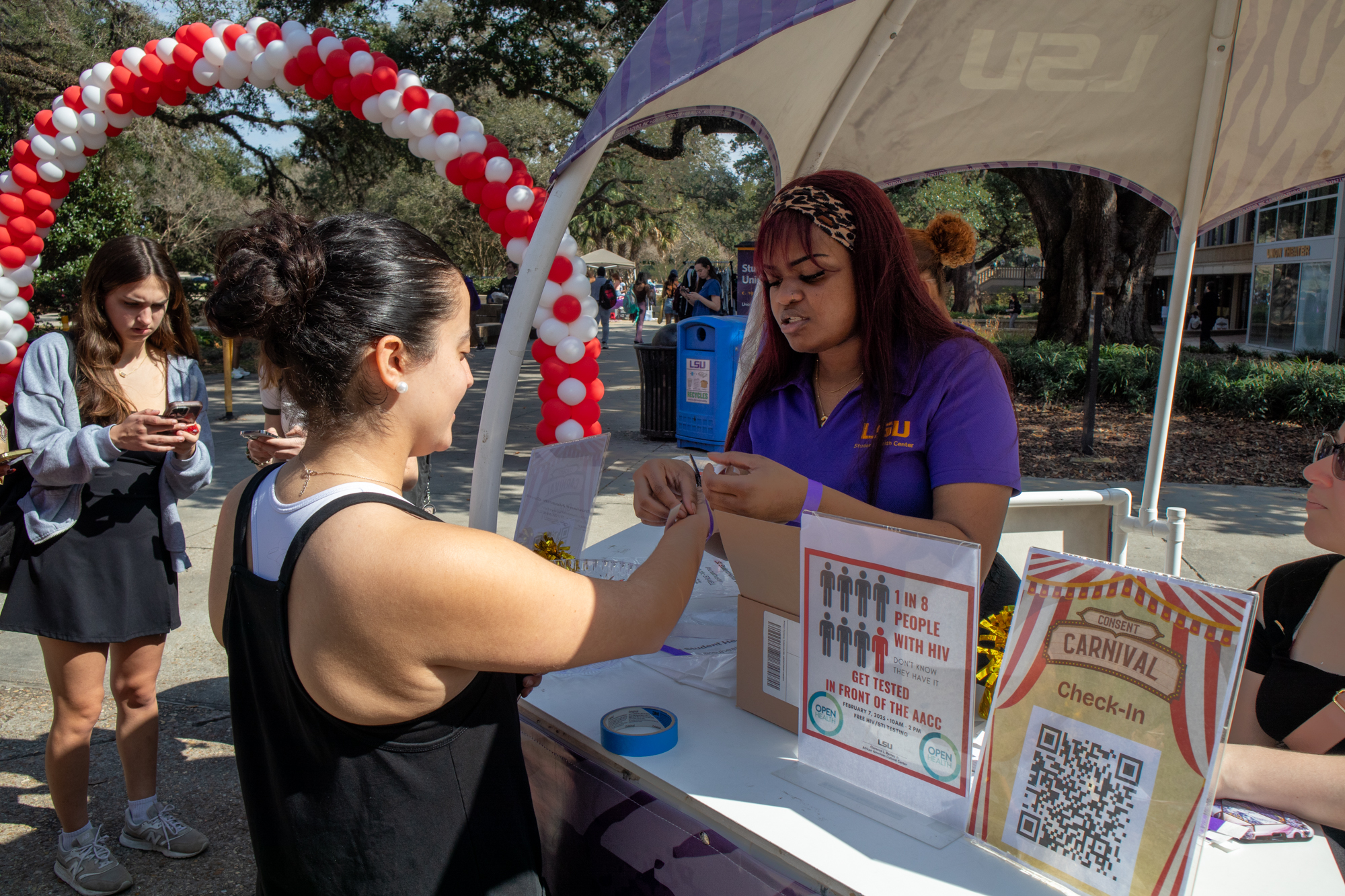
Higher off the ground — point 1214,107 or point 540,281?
point 1214,107

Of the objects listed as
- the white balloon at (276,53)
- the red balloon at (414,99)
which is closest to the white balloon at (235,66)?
the white balloon at (276,53)

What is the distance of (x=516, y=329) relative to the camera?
2240 millimetres

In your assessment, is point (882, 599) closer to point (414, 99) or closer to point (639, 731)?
point (639, 731)

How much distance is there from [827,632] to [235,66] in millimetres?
4189

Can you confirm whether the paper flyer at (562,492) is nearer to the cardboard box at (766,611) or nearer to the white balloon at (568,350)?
the cardboard box at (766,611)

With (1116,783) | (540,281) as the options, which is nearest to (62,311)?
(540,281)

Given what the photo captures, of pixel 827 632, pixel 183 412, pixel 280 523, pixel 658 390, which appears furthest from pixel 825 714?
pixel 658 390

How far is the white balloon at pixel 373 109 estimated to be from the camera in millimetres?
3781

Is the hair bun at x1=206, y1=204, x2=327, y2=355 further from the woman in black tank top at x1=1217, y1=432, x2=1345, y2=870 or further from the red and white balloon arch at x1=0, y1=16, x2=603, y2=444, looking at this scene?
the red and white balloon arch at x1=0, y1=16, x2=603, y2=444

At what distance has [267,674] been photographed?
1117 mm

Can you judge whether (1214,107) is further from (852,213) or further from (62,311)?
(62,311)

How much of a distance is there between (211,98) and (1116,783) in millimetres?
15985

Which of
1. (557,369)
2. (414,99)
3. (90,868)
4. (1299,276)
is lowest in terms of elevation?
(90,868)

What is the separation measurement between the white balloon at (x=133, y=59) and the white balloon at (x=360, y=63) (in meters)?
1.29
